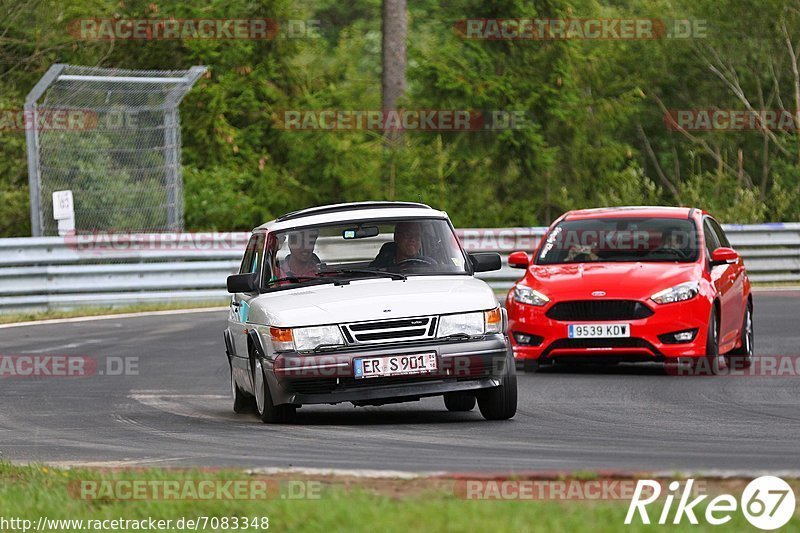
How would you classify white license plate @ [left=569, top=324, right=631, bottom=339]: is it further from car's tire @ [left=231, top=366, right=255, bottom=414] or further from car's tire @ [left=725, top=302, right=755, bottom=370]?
car's tire @ [left=231, top=366, right=255, bottom=414]

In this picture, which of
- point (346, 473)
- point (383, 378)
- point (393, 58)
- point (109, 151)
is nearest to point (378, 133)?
point (393, 58)

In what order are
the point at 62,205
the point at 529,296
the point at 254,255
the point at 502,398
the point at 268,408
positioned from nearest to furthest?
the point at 502,398 → the point at 268,408 → the point at 254,255 → the point at 529,296 → the point at 62,205

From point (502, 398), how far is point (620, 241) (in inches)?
Answer: 212

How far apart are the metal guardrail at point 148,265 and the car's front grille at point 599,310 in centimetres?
1063

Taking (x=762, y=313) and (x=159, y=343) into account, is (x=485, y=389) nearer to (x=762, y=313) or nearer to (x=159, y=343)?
(x=159, y=343)

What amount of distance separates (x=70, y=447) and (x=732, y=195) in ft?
85.4

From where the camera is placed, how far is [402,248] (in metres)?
12.2

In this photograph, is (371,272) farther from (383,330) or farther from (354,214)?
(383,330)

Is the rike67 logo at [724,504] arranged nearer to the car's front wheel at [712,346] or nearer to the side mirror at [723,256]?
the car's front wheel at [712,346]

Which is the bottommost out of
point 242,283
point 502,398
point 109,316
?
→ point 109,316

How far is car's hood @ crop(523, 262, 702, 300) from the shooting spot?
48.2ft

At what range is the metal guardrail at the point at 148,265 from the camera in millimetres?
23109

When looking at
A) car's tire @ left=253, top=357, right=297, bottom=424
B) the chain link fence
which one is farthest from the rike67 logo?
the chain link fence

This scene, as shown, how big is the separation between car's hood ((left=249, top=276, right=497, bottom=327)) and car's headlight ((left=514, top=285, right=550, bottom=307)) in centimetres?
341
